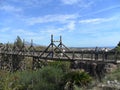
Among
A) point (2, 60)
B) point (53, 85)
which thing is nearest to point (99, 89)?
point (53, 85)

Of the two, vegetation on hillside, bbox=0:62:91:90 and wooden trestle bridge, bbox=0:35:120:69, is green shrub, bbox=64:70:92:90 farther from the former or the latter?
wooden trestle bridge, bbox=0:35:120:69

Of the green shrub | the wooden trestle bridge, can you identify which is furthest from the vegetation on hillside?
the wooden trestle bridge

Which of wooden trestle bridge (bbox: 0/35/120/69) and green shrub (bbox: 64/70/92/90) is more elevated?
wooden trestle bridge (bbox: 0/35/120/69)

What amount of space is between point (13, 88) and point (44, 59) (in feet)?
43.0

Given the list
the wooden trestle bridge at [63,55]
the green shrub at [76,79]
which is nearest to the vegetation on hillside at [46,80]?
the green shrub at [76,79]

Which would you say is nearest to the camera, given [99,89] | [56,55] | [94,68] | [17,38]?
[99,89]

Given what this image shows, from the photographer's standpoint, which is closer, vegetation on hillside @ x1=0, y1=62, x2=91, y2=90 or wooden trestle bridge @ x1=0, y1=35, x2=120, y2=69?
vegetation on hillside @ x1=0, y1=62, x2=91, y2=90

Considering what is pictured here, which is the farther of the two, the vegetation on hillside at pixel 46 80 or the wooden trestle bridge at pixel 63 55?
the wooden trestle bridge at pixel 63 55

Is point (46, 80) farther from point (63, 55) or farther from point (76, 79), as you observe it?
point (63, 55)

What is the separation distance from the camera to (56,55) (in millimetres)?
23891

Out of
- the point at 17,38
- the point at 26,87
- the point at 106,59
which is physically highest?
the point at 17,38

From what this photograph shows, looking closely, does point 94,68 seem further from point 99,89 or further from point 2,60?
point 2,60

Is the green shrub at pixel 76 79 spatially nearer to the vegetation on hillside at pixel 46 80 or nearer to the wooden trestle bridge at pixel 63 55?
the vegetation on hillside at pixel 46 80

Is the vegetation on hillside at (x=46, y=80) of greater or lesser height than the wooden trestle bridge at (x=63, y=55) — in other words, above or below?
below
